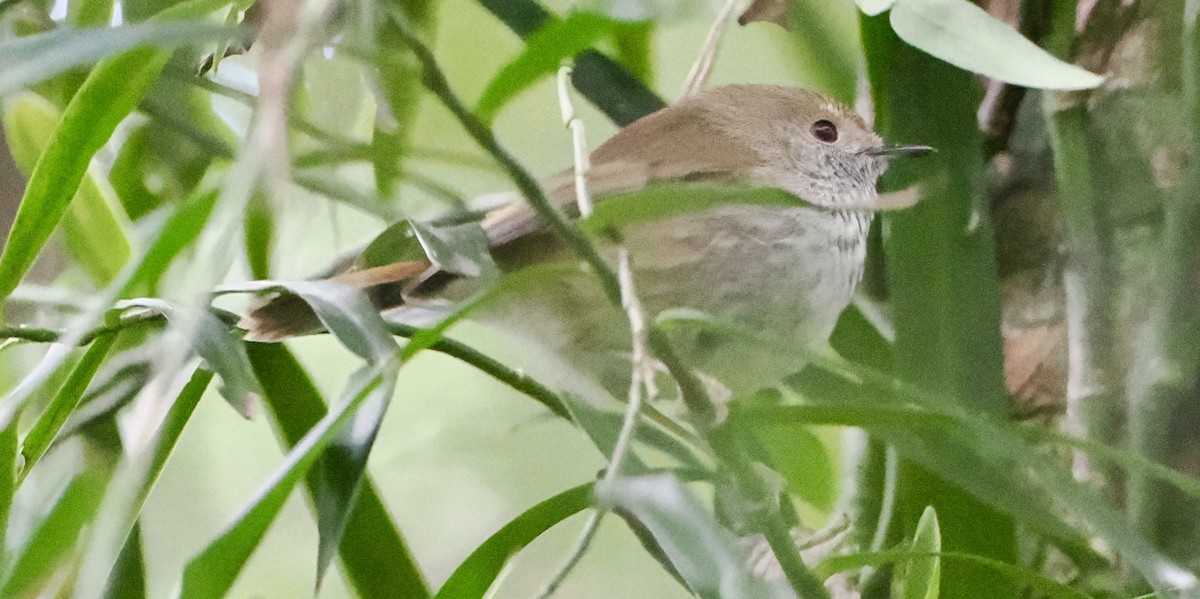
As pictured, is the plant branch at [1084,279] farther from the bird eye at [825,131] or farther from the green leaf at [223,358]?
the green leaf at [223,358]

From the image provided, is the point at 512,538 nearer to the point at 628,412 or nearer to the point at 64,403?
the point at 628,412

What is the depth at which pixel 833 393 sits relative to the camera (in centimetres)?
49

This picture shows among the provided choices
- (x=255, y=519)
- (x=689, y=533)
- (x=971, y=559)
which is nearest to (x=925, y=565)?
(x=971, y=559)

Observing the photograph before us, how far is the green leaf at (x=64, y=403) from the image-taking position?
1.32 feet

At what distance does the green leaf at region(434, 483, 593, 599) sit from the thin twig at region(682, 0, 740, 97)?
25 cm

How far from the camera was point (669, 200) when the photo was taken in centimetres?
32

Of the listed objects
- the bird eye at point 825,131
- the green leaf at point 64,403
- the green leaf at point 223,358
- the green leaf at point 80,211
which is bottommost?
the green leaf at point 223,358

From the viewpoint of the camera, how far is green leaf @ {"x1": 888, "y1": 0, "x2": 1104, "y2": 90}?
36 cm

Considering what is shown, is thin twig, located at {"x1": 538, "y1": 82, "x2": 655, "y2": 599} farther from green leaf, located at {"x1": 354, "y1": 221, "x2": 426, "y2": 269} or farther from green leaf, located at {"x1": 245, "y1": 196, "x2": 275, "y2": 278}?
green leaf, located at {"x1": 245, "y1": 196, "x2": 275, "y2": 278}

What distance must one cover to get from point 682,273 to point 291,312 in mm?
221

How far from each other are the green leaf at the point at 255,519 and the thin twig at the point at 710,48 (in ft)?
0.92

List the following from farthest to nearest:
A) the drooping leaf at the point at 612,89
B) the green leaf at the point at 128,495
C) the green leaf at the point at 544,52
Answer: the drooping leaf at the point at 612,89 → the green leaf at the point at 544,52 → the green leaf at the point at 128,495

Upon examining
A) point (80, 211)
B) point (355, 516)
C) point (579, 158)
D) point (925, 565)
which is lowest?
point (925, 565)

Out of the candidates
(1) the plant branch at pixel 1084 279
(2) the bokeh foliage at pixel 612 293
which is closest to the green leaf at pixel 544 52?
(2) the bokeh foliage at pixel 612 293
